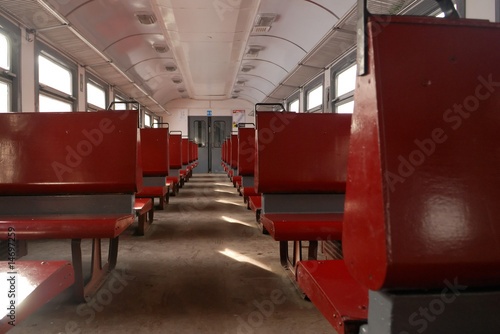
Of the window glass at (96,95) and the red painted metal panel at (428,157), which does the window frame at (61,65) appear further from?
the red painted metal panel at (428,157)

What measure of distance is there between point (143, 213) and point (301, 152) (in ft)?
6.42

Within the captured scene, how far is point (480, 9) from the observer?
298cm

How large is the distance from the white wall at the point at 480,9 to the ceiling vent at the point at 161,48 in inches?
271

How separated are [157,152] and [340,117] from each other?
300 centimetres

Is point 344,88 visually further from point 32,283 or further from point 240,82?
point 32,283

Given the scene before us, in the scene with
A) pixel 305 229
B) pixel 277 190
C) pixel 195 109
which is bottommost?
pixel 305 229

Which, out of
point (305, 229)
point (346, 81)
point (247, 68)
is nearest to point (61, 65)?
point (346, 81)

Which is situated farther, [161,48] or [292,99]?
[292,99]

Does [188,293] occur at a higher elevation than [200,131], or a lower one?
lower

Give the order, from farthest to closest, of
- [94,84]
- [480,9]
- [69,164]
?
[94,84] → [480,9] → [69,164]

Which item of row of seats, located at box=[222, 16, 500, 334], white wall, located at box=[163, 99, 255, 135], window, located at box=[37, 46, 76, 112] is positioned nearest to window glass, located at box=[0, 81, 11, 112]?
window, located at box=[37, 46, 76, 112]

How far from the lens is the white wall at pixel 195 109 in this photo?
53.1ft

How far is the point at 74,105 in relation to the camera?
6809 mm

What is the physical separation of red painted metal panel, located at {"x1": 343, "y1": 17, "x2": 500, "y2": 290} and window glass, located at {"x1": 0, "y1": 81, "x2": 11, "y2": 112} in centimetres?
530
